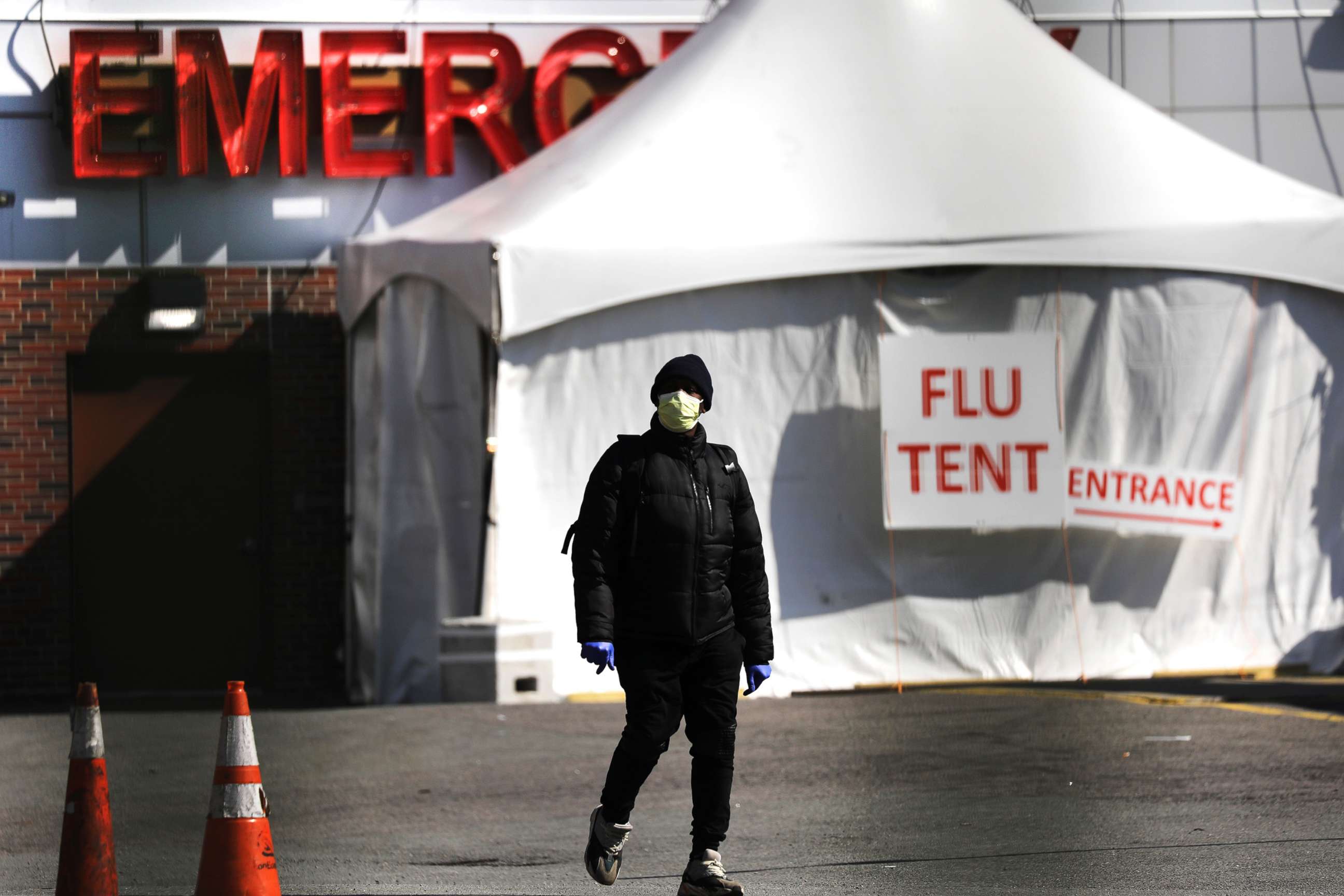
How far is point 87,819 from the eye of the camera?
5.36m

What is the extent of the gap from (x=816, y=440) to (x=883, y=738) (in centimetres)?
240

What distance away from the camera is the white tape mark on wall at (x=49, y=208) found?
1336 centimetres

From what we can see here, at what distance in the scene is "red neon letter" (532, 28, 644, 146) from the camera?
13461 mm

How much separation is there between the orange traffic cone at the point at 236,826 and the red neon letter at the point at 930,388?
21.1 ft

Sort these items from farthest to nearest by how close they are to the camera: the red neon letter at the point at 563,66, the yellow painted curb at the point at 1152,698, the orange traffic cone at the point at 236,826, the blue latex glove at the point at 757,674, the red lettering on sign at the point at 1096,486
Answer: the red neon letter at the point at 563,66 → the red lettering on sign at the point at 1096,486 → the yellow painted curb at the point at 1152,698 → the blue latex glove at the point at 757,674 → the orange traffic cone at the point at 236,826

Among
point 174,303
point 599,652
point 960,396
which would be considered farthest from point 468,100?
point 599,652

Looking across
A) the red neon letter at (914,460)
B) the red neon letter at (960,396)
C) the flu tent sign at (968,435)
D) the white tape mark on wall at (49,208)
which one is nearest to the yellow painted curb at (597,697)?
the flu tent sign at (968,435)

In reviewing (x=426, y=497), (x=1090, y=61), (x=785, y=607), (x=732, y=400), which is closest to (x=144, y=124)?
(x=426, y=497)

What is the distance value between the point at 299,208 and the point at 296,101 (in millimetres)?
774

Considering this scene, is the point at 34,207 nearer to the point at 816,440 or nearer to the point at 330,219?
the point at 330,219

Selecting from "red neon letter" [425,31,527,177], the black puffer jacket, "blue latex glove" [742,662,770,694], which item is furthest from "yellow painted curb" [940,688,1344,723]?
"red neon letter" [425,31,527,177]

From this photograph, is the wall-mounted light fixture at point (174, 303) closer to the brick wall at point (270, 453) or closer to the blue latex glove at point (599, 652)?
the brick wall at point (270, 453)

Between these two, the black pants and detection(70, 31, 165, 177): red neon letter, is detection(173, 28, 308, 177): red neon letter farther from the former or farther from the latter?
the black pants

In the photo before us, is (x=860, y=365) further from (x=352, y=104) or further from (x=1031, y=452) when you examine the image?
(x=352, y=104)
